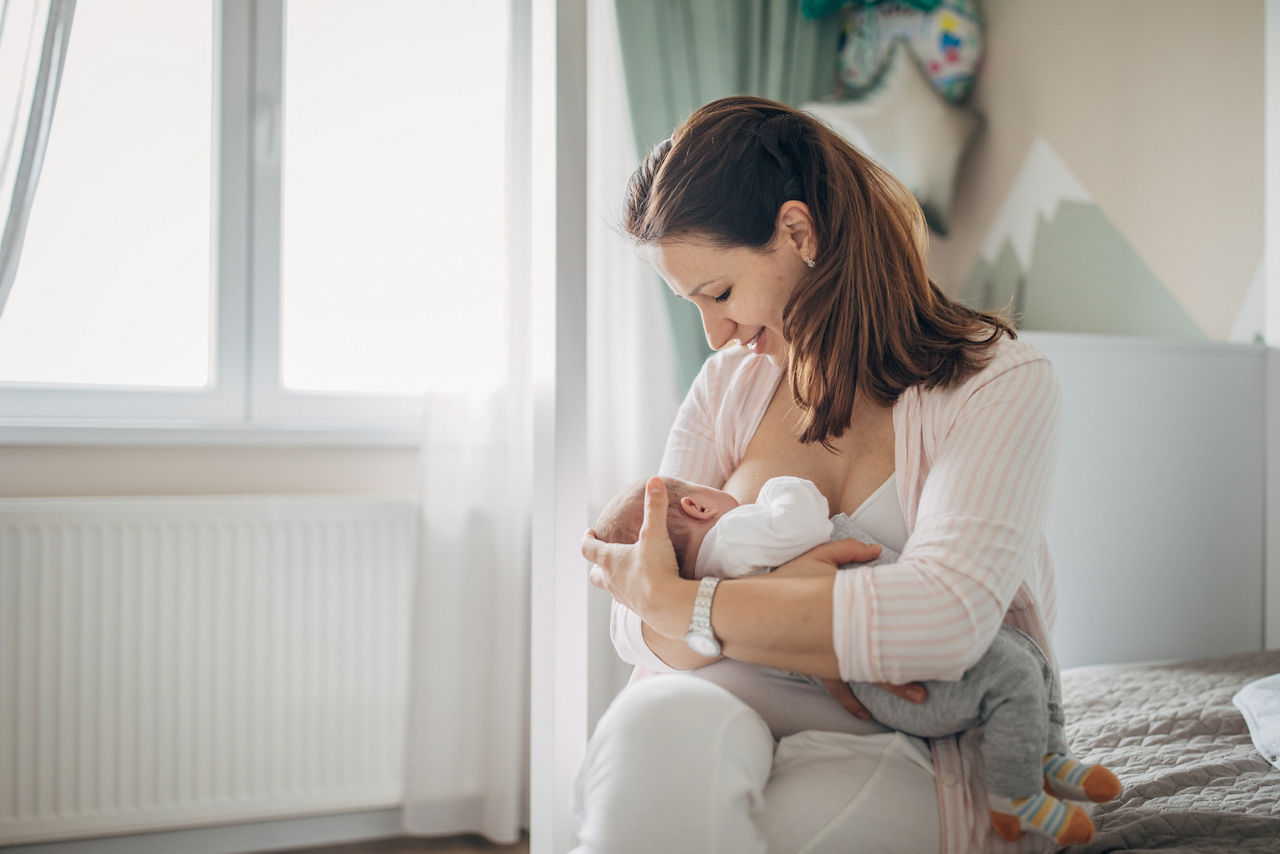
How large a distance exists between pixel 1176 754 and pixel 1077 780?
37 centimetres

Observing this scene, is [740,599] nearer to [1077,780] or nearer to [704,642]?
[704,642]

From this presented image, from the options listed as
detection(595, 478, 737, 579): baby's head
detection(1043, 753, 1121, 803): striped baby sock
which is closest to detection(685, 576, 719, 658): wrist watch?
detection(595, 478, 737, 579): baby's head

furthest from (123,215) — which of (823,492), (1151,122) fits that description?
(1151,122)

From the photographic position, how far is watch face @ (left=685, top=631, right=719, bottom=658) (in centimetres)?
89

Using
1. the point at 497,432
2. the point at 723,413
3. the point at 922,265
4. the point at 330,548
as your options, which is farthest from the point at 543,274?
the point at 330,548

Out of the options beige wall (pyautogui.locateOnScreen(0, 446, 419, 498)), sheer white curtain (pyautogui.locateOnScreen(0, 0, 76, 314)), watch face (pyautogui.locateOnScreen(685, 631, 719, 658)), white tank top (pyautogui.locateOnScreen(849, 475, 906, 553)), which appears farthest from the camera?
beige wall (pyautogui.locateOnScreen(0, 446, 419, 498))

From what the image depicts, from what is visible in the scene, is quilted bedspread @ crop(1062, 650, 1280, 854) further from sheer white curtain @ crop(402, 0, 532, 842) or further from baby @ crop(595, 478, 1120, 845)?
sheer white curtain @ crop(402, 0, 532, 842)

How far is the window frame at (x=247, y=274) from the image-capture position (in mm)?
2014

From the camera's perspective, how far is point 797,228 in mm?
1054

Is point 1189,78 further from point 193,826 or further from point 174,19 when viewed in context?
point 193,826

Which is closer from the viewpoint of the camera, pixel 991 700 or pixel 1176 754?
pixel 991 700

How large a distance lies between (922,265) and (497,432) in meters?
1.19

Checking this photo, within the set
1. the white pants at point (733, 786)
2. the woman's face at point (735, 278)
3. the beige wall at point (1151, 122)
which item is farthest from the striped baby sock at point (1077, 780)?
the beige wall at point (1151, 122)

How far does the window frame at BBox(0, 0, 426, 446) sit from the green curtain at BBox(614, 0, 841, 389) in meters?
0.79
